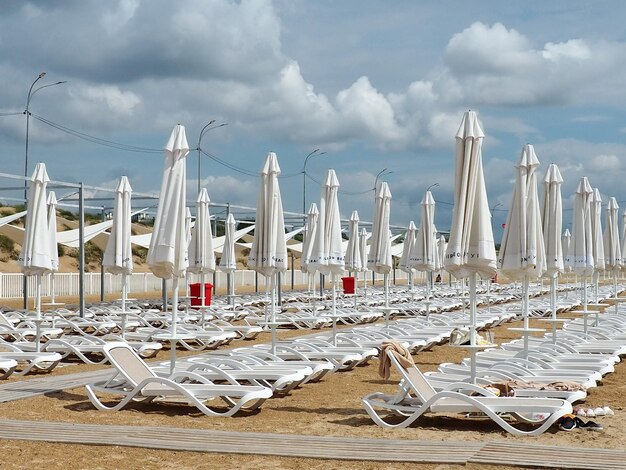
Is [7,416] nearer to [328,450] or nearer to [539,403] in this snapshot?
[328,450]

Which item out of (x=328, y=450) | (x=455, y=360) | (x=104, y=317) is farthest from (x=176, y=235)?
(x=104, y=317)

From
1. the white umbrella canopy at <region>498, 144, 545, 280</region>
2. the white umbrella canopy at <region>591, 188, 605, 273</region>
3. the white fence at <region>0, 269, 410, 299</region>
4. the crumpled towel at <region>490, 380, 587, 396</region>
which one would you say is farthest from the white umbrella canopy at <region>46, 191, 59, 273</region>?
the white fence at <region>0, 269, 410, 299</region>

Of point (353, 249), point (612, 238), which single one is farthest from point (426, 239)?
point (353, 249)

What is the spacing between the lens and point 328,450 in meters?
6.06

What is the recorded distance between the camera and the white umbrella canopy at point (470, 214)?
318 inches

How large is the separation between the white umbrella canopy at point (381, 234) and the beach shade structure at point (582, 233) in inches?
125

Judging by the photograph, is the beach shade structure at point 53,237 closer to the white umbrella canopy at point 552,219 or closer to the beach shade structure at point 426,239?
the beach shade structure at point 426,239

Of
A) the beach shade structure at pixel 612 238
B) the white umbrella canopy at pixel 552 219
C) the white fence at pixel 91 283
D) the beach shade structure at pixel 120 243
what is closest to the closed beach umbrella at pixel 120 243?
the beach shade structure at pixel 120 243

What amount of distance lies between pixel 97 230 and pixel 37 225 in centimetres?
1061

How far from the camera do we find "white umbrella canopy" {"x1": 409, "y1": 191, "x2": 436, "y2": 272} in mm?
18422

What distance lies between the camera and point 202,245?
17.5 meters

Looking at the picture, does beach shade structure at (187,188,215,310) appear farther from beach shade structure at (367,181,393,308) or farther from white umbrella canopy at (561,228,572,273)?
white umbrella canopy at (561,228,572,273)

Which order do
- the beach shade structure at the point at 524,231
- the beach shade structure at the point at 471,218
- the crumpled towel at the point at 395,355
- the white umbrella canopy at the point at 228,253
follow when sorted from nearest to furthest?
the crumpled towel at the point at 395,355, the beach shade structure at the point at 471,218, the beach shade structure at the point at 524,231, the white umbrella canopy at the point at 228,253

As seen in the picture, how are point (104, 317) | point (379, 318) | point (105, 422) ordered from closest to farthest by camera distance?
point (105, 422) < point (104, 317) < point (379, 318)
